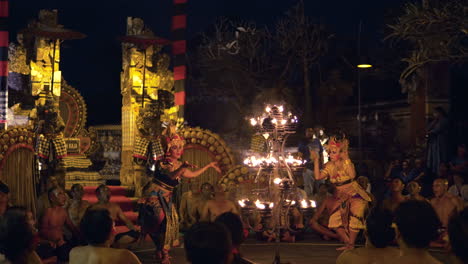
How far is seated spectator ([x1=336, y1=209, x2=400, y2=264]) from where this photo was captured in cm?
446

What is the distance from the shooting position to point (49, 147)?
1257 cm

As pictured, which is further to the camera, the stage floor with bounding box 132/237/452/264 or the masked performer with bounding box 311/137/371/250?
the masked performer with bounding box 311/137/371/250

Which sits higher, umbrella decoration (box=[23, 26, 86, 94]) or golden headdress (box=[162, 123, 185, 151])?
umbrella decoration (box=[23, 26, 86, 94])

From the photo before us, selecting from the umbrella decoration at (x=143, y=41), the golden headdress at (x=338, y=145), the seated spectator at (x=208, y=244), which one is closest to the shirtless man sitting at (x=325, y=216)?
the golden headdress at (x=338, y=145)

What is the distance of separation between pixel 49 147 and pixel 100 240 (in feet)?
28.4

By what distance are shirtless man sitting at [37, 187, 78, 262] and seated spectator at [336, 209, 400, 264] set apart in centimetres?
478

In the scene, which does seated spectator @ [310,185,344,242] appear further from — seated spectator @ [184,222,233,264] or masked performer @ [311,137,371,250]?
seated spectator @ [184,222,233,264]

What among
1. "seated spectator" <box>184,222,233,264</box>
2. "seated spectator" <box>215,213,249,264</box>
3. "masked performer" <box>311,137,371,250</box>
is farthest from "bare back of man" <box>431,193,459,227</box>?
"seated spectator" <box>184,222,233,264</box>

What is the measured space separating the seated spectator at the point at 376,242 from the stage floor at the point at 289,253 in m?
5.44

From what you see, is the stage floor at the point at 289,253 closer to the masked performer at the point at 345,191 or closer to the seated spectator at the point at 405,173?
the masked performer at the point at 345,191

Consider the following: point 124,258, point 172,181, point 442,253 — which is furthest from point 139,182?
point 124,258

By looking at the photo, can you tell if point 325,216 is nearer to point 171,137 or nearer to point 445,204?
point 445,204

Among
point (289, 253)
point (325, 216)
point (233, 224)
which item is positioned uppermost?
point (233, 224)

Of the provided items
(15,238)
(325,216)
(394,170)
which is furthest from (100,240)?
(394,170)
